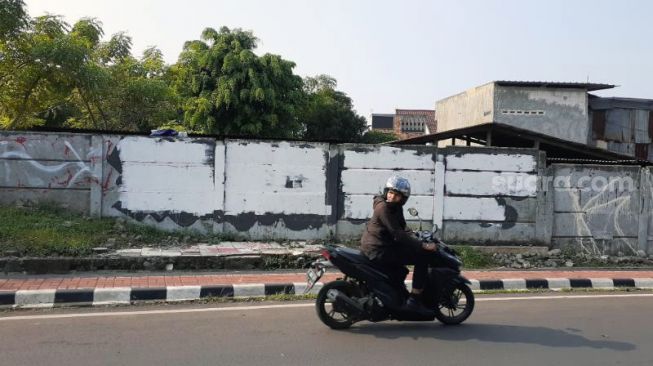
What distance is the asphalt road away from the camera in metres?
4.79

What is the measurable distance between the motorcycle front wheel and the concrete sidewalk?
2020mm

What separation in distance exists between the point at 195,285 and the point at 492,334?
364 cm

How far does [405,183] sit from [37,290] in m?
4.41

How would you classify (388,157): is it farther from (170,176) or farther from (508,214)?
(170,176)

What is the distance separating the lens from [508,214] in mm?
10727

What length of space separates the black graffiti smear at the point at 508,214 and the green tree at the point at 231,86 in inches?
579

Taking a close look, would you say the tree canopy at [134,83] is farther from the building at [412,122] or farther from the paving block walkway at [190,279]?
the building at [412,122]

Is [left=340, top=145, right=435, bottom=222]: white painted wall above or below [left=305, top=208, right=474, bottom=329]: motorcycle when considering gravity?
above

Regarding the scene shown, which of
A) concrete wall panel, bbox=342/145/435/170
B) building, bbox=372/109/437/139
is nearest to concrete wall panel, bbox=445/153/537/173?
concrete wall panel, bbox=342/145/435/170

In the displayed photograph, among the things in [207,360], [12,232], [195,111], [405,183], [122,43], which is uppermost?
[122,43]

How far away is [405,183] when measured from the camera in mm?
5594

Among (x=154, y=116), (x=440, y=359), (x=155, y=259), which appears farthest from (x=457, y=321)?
(x=154, y=116)

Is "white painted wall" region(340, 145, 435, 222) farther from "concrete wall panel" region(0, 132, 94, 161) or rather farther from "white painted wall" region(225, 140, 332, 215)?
"concrete wall panel" region(0, 132, 94, 161)

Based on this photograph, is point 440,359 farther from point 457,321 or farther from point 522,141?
point 522,141
